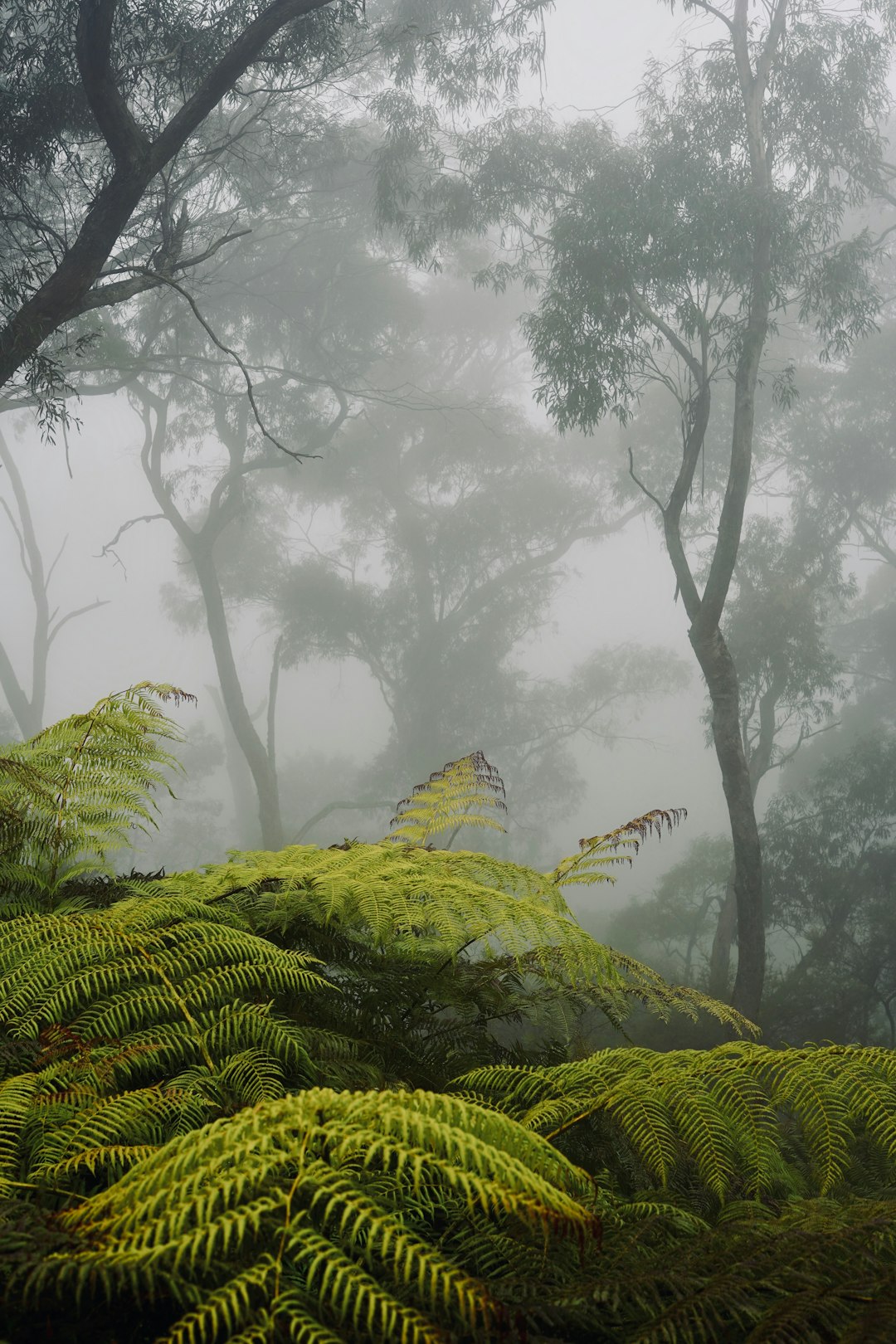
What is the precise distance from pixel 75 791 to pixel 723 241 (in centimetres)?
585

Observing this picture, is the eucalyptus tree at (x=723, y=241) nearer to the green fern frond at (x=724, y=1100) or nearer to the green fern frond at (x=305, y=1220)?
the green fern frond at (x=724, y=1100)

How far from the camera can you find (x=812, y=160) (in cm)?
656

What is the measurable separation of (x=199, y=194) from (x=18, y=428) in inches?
311

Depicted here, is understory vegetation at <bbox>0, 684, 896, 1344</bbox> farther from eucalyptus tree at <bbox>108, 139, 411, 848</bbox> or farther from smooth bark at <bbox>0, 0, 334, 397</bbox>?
eucalyptus tree at <bbox>108, 139, 411, 848</bbox>

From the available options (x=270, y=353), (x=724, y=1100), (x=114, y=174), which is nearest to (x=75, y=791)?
(x=724, y=1100)

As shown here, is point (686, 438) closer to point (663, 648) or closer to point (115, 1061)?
point (115, 1061)

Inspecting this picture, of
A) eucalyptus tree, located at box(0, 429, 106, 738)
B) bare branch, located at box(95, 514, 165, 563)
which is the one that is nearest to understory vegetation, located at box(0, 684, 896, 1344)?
bare branch, located at box(95, 514, 165, 563)

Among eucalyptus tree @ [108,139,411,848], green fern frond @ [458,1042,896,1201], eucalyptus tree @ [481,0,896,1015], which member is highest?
eucalyptus tree @ [108,139,411,848]

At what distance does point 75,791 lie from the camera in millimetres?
1410

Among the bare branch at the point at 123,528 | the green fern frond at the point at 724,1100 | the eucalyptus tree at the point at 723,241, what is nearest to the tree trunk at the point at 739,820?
the eucalyptus tree at the point at 723,241

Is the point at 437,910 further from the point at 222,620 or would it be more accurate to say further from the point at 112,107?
the point at 222,620

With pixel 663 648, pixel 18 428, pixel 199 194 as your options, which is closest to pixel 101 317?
pixel 199 194

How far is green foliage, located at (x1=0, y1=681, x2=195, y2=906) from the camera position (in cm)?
131

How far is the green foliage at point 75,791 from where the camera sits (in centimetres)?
131
